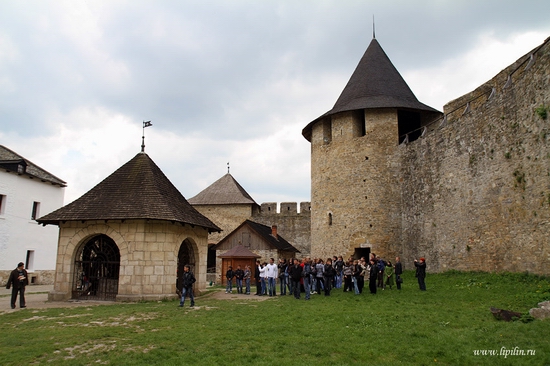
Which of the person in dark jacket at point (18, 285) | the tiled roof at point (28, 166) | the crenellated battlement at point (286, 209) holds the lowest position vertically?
the person in dark jacket at point (18, 285)

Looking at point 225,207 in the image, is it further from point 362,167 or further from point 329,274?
point 329,274

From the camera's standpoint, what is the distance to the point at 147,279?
12.5 meters

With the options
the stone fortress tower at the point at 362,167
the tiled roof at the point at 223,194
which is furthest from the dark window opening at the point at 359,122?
the tiled roof at the point at 223,194

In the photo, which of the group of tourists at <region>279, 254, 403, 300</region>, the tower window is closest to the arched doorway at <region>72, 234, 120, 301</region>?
the group of tourists at <region>279, 254, 403, 300</region>

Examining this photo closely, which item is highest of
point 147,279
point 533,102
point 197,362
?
point 533,102

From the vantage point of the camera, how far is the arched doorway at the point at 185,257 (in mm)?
14820

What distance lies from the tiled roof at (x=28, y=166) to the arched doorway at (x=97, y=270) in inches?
522

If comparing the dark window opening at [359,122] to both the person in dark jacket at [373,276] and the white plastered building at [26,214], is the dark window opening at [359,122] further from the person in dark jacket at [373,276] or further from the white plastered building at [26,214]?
the white plastered building at [26,214]

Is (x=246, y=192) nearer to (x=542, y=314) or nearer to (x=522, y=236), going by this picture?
(x=522, y=236)

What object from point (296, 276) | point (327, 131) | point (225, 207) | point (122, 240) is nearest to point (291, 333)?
point (296, 276)

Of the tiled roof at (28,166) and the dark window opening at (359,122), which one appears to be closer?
the dark window opening at (359,122)

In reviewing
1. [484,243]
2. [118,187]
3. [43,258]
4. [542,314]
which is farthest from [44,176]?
[542,314]

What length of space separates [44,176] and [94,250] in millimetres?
15744
